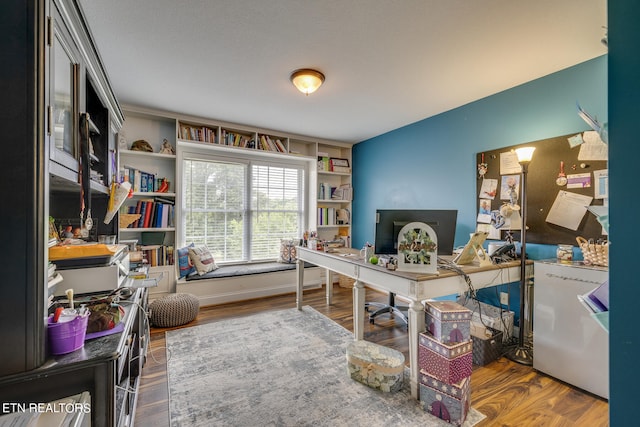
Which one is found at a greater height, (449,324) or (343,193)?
(343,193)

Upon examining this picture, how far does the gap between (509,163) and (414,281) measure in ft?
5.83

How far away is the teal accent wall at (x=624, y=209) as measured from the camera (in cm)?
49

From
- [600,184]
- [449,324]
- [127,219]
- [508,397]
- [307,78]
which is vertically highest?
[307,78]

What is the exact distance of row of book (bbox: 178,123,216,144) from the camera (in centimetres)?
347

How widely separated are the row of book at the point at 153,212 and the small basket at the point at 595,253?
13.4 ft

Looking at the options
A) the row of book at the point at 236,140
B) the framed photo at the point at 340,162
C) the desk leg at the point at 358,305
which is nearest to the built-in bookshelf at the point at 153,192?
the row of book at the point at 236,140

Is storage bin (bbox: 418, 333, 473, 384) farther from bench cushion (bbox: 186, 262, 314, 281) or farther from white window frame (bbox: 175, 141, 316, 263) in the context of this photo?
white window frame (bbox: 175, 141, 316, 263)

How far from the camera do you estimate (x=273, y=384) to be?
1.88m

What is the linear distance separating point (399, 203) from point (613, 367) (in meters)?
3.41

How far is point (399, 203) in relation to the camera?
3.85 metres

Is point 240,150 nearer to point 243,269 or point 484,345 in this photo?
point 243,269

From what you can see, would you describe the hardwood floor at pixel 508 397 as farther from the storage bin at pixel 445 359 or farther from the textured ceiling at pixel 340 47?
the textured ceiling at pixel 340 47

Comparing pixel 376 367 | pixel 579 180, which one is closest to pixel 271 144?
pixel 376 367

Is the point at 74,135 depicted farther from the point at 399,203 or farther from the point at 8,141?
the point at 399,203
